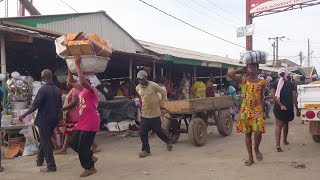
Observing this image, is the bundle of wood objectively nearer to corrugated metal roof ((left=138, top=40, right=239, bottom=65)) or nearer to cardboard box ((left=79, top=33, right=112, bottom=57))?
cardboard box ((left=79, top=33, right=112, bottom=57))

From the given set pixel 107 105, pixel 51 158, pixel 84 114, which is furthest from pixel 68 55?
pixel 107 105

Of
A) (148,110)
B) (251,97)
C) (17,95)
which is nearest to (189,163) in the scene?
(148,110)

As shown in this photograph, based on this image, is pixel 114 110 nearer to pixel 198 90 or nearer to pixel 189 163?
pixel 189 163

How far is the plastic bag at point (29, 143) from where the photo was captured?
24.4 feet

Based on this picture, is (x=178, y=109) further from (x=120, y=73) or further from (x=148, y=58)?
(x=120, y=73)

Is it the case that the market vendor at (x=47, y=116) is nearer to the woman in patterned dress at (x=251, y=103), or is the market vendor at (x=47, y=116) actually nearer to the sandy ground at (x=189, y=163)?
the sandy ground at (x=189, y=163)

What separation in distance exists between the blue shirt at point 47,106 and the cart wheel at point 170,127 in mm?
2995

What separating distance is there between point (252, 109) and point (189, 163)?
151cm

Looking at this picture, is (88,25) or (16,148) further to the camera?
(88,25)

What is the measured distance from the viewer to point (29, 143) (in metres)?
7.61

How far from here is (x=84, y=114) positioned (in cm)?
546

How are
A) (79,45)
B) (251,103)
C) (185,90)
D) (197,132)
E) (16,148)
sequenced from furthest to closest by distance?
(185,90) → (197,132) → (16,148) → (251,103) → (79,45)

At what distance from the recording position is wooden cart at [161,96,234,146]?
7.95 metres

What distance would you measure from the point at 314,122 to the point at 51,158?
16.5 ft
